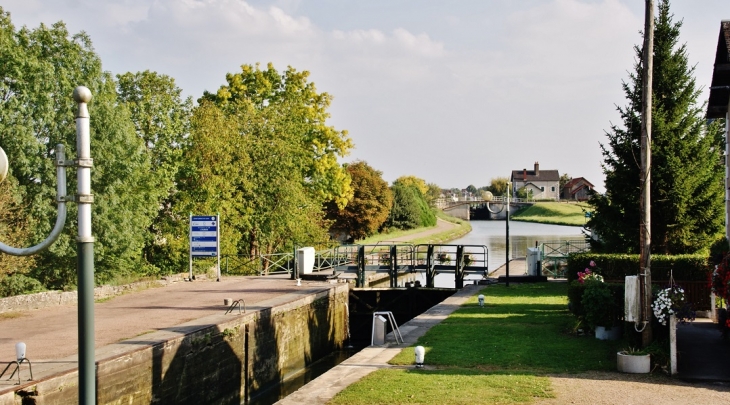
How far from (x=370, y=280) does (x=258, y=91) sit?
13567mm

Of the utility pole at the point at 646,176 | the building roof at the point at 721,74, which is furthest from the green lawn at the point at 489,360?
the building roof at the point at 721,74

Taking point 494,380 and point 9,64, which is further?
point 9,64

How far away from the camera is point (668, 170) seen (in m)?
23.8

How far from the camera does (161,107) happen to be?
31.3m

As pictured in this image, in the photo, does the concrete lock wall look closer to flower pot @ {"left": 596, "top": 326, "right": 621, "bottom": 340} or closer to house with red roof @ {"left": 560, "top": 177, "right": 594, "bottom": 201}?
flower pot @ {"left": 596, "top": 326, "right": 621, "bottom": 340}

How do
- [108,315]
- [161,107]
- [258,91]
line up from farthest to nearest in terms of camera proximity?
[258,91] → [161,107] → [108,315]

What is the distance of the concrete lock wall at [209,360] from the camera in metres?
12.5

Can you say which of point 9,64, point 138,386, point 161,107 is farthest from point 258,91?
point 138,386

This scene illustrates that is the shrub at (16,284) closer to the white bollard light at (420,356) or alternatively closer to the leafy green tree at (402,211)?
the white bollard light at (420,356)

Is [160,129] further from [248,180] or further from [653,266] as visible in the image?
[653,266]

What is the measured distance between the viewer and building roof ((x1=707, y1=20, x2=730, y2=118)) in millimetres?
19312

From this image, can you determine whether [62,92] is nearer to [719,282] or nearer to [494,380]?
[494,380]

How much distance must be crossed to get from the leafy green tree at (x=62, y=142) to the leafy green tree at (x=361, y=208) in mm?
34086

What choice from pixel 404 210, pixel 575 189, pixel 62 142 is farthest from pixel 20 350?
pixel 575 189
